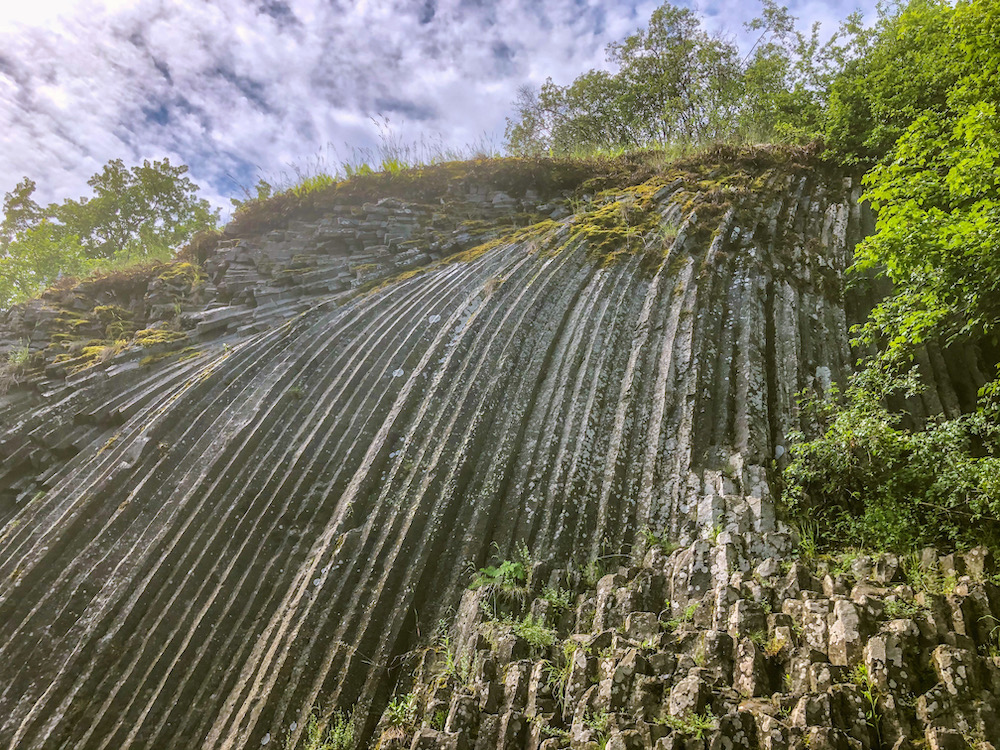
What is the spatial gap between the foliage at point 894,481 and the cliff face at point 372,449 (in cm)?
60

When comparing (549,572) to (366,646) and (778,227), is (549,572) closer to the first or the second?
(366,646)

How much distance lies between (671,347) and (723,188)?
17.9 feet

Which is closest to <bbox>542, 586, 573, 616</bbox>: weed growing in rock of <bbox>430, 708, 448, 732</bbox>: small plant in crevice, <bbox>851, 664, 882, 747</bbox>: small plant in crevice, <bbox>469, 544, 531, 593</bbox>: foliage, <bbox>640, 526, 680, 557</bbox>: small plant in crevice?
<bbox>469, 544, 531, 593</bbox>: foliage

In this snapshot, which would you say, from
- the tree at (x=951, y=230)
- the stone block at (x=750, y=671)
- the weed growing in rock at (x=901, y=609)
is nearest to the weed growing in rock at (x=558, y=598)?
the stone block at (x=750, y=671)

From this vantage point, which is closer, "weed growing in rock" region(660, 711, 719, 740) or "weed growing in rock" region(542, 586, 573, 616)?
"weed growing in rock" region(660, 711, 719, 740)

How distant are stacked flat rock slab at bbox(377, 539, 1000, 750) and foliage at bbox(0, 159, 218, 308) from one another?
57.7 feet

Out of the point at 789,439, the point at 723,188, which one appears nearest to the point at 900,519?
the point at 789,439

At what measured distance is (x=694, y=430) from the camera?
6879mm

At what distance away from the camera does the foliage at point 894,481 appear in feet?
16.6

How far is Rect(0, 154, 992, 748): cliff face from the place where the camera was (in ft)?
17.9

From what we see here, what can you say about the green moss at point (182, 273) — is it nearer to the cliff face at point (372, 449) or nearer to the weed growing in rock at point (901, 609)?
the cliff face at point (372, 449)

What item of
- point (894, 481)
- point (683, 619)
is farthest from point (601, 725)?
point (894, 481)

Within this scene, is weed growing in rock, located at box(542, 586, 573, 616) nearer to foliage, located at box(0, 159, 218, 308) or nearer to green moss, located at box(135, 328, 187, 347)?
green moss, located at box(135, 328, 187, 347)

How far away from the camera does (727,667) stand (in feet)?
12.9
